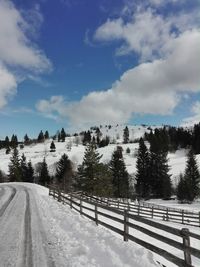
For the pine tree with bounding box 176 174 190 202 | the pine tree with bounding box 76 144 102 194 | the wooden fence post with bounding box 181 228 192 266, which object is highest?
the pine tree with bounding box 76 144 102 194

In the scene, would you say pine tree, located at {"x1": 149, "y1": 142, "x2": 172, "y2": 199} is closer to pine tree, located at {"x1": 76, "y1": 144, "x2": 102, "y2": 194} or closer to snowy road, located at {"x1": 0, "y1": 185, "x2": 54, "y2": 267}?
pine tree, located at {"x1": 76, "y1": 144, "x2": 102, "y2": 194}

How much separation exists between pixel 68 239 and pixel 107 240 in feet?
4.65

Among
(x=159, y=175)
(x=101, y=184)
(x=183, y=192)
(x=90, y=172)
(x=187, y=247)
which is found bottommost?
(x=187, y=247)

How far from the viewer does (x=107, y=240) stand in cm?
1277

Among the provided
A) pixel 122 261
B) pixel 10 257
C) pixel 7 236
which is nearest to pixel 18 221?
pixel 7 236

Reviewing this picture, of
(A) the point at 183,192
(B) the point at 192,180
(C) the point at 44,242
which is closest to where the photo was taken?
(C) the point at 44,242

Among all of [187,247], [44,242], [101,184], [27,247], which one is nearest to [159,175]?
[101,184]

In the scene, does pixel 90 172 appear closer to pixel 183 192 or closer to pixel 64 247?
pixel 183 192

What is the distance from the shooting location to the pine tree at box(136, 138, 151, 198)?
98369 mm

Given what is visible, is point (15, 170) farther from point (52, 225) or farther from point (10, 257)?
point (10, 257)

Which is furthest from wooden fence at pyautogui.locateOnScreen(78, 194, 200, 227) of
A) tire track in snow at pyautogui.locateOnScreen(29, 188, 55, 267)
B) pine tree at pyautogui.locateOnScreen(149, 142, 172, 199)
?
pine tree at pyautogui.locateOnScreen(149, 142, 172, 199)

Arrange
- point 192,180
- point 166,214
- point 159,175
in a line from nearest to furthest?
point 166,214, point 192,180, point 159,175

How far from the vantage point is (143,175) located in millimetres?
99500

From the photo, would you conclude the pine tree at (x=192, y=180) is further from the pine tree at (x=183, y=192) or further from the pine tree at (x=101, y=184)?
the pine tree at (x=101, y=184)
